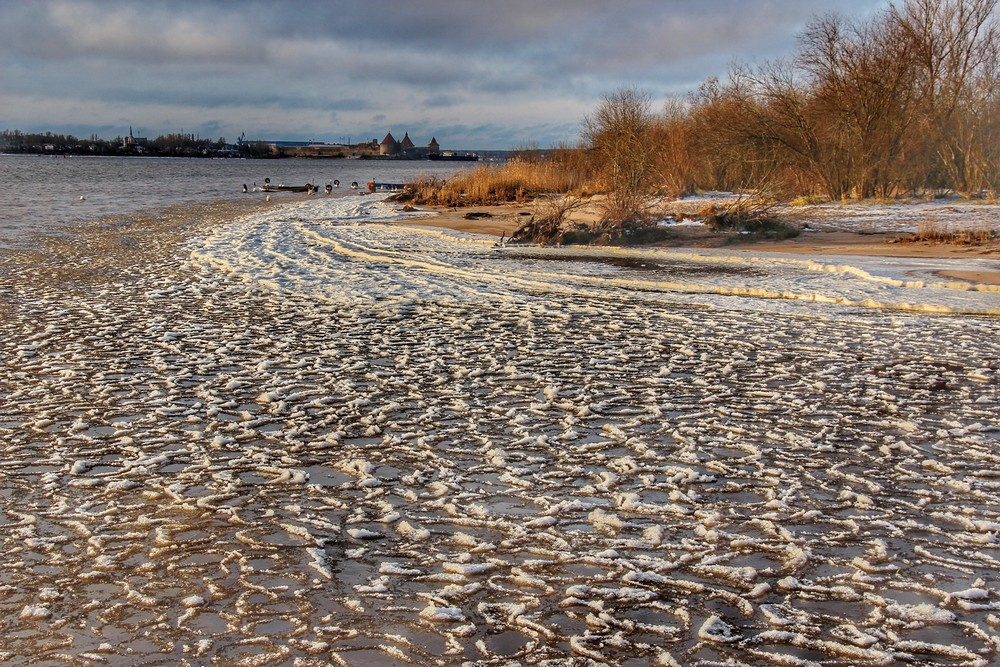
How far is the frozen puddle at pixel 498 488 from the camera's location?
3.40 metres

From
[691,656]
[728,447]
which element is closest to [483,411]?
[728,447]

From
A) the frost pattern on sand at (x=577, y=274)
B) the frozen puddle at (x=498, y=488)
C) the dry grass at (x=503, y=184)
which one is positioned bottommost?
the frozen puddle at (x=498, y=488)

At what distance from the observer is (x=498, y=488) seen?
4859 mm

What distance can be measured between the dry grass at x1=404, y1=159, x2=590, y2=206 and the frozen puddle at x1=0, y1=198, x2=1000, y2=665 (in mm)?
22246

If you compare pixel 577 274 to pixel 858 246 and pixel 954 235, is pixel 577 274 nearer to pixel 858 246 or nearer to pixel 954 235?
pixel 858 246

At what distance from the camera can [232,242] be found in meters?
18.9

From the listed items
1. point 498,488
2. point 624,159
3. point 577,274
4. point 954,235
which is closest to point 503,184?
point 624,159

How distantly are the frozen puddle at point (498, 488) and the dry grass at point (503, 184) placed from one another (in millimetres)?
22246

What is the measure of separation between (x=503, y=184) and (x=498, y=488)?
1123 inches

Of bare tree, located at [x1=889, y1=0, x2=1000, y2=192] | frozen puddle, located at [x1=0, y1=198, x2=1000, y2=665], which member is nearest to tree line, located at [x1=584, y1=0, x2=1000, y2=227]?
bare tree, located at [x1=889, y1=0, x2=1000, y2=192]

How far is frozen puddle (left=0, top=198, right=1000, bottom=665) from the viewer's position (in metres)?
3.40

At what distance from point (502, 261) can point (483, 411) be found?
9.39 metres

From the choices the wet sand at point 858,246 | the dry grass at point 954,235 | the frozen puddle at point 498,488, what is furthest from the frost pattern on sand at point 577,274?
the dry grass at point 954,235

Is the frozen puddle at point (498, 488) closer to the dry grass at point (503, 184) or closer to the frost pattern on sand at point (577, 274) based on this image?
the frost pattern on sand at point (577, 274)
